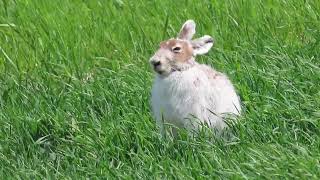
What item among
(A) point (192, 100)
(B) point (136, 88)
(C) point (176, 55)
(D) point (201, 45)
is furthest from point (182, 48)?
(B) point (136, 88)

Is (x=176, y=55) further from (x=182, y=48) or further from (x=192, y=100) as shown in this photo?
(x=192, y=100)

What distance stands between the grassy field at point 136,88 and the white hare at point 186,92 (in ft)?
0.43

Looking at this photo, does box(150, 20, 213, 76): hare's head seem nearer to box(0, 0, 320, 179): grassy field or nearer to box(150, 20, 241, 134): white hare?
box(150, 20, 241, 134): white hare

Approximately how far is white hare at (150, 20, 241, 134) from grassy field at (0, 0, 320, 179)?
0.43 feet

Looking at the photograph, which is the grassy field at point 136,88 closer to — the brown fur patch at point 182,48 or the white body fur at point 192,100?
the white body fur at point 192,100

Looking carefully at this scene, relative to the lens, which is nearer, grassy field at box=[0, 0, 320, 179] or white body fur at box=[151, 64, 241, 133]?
grassy field at box=[0, 0, 320, 179]

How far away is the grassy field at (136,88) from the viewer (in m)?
5.90

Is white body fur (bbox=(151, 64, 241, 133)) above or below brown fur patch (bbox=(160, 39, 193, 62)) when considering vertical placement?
below

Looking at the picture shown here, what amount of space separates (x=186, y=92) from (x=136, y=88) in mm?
884

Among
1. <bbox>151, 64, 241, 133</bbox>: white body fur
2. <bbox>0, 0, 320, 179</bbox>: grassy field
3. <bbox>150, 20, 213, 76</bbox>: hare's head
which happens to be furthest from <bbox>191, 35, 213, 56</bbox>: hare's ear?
<bbox>0, 0, 320, 179</bbox>: grassy field

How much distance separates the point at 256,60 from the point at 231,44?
52 cm

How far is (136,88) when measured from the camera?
7.03 m

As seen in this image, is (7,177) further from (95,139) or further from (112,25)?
(112,25)

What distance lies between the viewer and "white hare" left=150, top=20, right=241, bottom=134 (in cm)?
619
